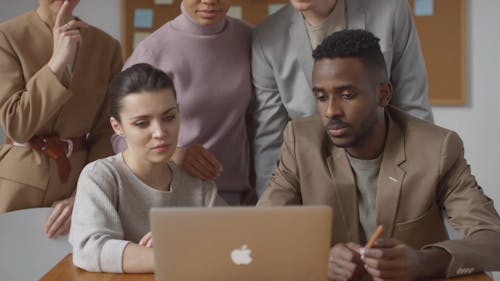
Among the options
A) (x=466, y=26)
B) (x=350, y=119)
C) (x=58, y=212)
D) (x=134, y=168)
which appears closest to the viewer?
(x=350, y=119)

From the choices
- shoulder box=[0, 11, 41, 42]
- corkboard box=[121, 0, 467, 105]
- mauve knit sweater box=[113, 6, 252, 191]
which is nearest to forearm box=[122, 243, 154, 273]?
mauve knit sweater box=[113, 6, 252, 191]

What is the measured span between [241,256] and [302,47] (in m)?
1.10

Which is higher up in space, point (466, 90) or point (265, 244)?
point (265, 244)

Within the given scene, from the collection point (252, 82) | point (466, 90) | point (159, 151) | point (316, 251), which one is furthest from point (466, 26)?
point (316, 251)

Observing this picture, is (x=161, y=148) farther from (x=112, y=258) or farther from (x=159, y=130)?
(x=112, y=258)

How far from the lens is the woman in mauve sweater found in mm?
2432

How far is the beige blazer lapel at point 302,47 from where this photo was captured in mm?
2418

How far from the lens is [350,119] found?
1963mm

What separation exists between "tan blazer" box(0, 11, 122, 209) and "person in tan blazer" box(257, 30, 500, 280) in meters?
0.76

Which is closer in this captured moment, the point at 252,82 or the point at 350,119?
the point at 350,119

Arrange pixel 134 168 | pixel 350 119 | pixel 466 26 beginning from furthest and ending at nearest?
pixel 466 26, pixel 134 168, pixel 350 119

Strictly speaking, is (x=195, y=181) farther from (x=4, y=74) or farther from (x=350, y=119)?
(x=4, y=74)

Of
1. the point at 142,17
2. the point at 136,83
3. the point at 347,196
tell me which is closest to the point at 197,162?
the point at 136,83

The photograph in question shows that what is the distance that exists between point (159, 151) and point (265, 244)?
0.65 meters
